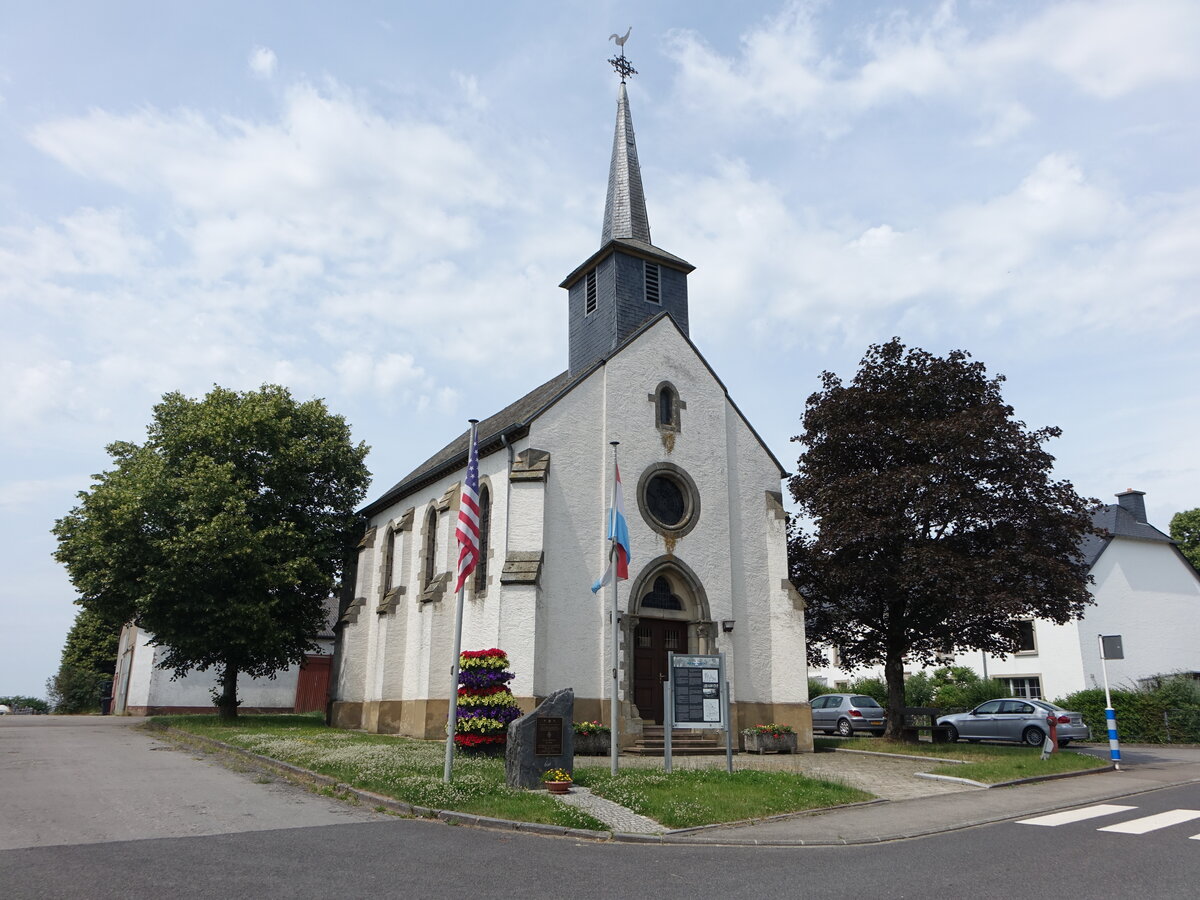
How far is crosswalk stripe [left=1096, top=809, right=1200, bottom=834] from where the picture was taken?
1047cm

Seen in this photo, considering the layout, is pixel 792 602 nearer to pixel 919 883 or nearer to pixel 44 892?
pixel 919 883

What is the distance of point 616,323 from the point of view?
944 inches

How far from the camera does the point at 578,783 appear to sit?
42.2ft

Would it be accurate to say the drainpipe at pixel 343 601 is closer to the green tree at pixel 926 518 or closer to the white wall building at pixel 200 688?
the white wall building at pixel 200 688

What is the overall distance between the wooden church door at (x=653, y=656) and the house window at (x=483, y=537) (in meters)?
4.02

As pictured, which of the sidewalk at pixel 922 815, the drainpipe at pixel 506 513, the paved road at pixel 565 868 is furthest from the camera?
the drainpipe at pixel 506 513

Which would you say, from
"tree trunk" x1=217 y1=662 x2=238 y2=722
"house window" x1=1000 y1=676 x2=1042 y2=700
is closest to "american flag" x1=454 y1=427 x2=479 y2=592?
"tree trunk" x1=217 y1=662 x2=238 y2=722

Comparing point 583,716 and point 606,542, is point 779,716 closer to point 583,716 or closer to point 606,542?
point 583,716

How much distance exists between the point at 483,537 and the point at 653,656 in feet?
17.7

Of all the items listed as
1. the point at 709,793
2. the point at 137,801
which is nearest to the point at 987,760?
the point at 709,793

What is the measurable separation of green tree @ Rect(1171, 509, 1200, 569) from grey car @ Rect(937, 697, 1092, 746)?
3159 cm

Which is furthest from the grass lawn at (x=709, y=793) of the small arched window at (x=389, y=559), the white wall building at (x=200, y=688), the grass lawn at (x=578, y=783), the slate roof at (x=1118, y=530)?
the white wall building at (x=200, y=688)

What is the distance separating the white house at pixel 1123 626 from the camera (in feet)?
113

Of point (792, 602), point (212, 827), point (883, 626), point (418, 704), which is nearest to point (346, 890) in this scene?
point (212, 827)
